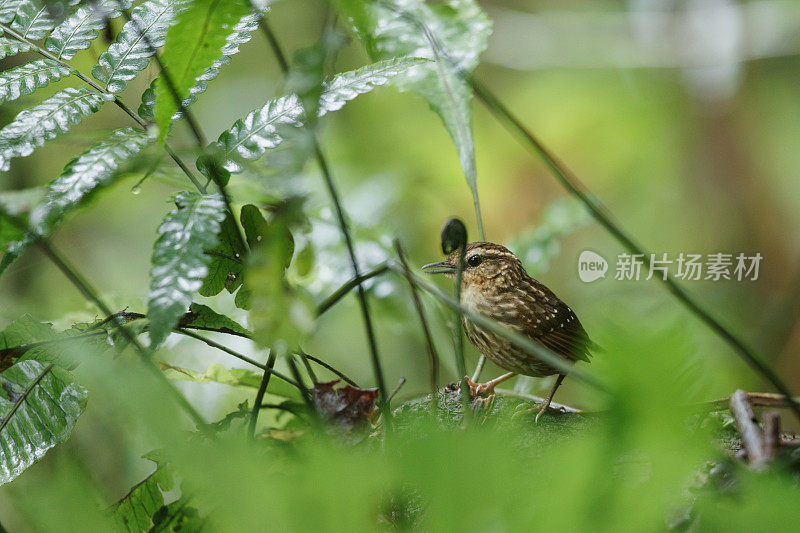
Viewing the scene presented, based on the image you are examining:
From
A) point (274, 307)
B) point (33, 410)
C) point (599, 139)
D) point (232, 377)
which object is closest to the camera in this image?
point (274, 307)

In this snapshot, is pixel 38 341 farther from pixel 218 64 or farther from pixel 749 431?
pixel 749 431

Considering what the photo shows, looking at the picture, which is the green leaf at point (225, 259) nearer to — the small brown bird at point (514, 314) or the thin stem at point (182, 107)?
the thin stem at point (182, 107)

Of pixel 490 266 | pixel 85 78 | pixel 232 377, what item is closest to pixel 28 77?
pixel 85 78

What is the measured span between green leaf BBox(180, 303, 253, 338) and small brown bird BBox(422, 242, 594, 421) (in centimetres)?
19

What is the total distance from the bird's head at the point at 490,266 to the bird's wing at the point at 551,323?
0.02 m

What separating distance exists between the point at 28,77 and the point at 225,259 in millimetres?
178

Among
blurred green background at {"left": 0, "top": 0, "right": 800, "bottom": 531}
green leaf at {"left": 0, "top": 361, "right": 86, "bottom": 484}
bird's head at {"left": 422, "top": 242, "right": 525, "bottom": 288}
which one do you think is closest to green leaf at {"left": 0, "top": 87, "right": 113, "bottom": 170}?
green leaf at {"left": 0, "top": 361, "right": 86, "bottom": 484}

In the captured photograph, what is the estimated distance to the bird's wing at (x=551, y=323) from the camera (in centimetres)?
50

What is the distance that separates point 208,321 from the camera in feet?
1.41

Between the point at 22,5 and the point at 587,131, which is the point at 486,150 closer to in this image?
the point at 587,131

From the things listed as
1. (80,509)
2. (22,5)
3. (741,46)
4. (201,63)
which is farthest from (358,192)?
(741,46)

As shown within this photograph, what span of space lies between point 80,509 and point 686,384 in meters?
0.20

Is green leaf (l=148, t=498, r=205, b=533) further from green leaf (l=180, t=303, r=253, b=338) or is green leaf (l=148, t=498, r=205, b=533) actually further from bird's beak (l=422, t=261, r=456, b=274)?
bird's beak (l=422, t=261, r=456, b=274)

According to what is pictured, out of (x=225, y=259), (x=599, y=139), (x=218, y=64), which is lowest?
(x=599, y=139)
